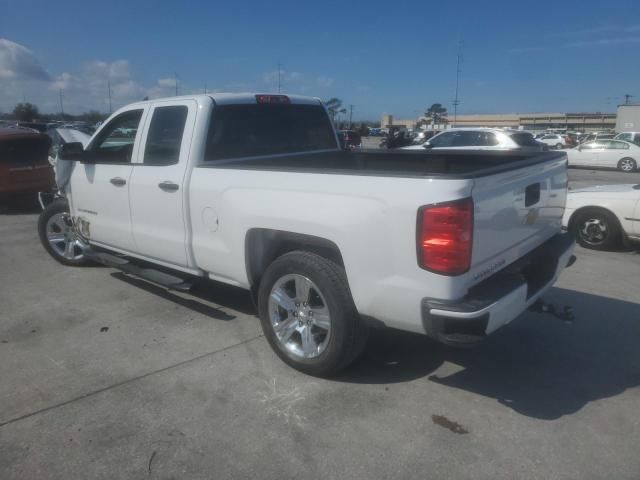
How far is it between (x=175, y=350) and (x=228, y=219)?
1.15 m

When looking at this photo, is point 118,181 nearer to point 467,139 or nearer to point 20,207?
point 20,207

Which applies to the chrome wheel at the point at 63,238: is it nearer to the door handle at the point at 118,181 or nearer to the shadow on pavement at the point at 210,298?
the shadow on pavement at the point at 210,298

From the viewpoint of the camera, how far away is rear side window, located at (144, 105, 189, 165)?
4402 mm

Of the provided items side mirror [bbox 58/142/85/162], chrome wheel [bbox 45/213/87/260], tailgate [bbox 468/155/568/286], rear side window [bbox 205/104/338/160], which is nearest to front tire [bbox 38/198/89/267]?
chrome wheel [bbox 45/213/87/260]

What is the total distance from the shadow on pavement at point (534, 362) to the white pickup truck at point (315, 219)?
618 mm

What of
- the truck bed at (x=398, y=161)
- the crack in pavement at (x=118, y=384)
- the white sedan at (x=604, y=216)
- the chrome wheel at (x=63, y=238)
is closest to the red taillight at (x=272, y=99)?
the truck bed at (x=398, y=161)

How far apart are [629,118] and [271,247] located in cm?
4613

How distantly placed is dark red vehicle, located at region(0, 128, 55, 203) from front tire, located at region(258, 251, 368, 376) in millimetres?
8634

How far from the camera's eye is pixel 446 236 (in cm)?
280

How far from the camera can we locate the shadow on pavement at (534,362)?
3.51 m

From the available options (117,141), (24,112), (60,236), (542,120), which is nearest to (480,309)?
(117,141)

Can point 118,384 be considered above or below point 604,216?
below

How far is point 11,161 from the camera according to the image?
10289 millimetres

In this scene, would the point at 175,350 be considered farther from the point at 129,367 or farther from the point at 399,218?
the point at 399,218
